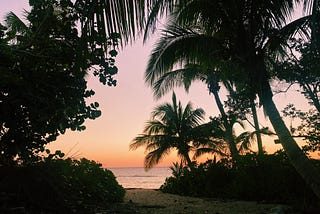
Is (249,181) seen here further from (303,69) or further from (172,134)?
(172,134)

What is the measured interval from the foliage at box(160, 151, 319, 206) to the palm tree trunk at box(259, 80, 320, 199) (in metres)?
2.19

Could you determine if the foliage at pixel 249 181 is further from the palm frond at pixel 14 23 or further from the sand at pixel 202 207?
the palm frond at pixel 14 23

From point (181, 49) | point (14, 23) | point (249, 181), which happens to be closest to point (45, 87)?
point (181, 49)

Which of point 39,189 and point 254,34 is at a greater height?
point 254,34

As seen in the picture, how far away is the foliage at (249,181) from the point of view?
8258 mm

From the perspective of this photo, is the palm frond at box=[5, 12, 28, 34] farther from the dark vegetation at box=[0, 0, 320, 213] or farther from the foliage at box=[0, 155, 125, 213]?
the foliage at box=[0, 155, 125, 213]

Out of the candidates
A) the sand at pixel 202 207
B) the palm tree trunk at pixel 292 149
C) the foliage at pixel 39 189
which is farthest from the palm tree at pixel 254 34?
the foliage at pixel 39 189

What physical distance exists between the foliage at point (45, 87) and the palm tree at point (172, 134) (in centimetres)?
1422

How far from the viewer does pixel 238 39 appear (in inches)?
231

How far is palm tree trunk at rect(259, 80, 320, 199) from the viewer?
504 cm

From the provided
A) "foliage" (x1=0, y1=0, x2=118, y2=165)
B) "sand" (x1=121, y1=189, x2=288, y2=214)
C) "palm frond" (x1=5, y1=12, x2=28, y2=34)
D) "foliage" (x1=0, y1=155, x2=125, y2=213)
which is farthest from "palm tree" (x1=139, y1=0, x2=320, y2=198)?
"palm frond" (x1=5, y1=12, x2=28, y2=34)

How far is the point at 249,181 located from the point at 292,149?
4275 mm

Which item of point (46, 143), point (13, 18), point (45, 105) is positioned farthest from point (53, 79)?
point (13, 18)

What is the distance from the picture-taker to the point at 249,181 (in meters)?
9.20
